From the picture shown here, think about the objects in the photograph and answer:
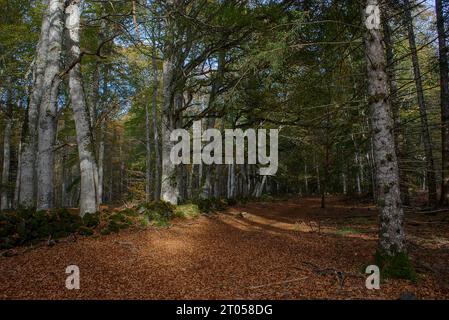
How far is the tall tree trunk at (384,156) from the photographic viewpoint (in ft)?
15.6

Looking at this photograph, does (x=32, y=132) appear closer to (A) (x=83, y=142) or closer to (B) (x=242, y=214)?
(A) (x=83, y=142)

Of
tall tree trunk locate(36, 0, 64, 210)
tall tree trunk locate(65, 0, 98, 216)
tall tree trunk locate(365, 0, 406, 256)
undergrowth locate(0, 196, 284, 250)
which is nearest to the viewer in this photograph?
tall tree trunk locate(365, 0, 406, 256)

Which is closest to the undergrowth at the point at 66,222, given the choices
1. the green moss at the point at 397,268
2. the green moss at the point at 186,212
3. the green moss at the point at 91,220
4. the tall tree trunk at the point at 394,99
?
the green moss at the point at 91,220

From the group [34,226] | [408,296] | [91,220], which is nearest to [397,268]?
[408,296]

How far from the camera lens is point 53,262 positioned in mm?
5480

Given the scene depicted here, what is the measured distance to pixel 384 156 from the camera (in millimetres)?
4824

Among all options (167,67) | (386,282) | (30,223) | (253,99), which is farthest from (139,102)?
(386,282)

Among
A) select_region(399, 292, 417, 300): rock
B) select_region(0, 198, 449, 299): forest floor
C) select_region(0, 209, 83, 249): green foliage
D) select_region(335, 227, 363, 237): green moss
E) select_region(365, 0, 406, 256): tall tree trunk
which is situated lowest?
select_region(335, 227, 363, 237): green moss

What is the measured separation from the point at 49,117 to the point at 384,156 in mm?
9201

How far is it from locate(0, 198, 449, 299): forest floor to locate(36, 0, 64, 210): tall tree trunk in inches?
101

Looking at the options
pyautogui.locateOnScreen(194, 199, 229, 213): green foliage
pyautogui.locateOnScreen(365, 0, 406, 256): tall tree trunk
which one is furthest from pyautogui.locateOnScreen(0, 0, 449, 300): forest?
pyautogui.locateOnScreen(194, 199, 229, 213): green foliage

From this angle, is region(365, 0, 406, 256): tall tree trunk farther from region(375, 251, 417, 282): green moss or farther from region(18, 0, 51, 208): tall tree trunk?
region(18, 0, 51, 208): tall tree trunk

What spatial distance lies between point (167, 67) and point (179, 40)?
1.34 metres

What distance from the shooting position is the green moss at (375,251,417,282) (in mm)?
4557
